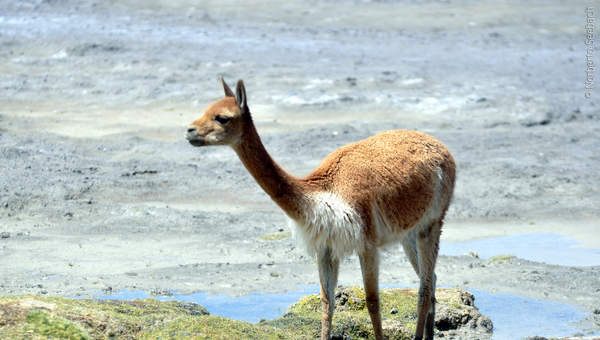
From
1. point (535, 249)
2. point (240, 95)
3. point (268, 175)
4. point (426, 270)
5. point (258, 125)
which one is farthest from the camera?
point (258, 125)

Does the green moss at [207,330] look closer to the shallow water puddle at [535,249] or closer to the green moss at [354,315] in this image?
the green moss at [354,315]

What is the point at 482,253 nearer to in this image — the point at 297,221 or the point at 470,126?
the point at 297,221

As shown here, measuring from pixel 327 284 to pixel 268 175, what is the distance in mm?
1045

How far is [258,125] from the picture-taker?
1800 centimetres

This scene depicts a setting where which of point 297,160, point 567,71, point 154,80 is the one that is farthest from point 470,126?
point 154,80

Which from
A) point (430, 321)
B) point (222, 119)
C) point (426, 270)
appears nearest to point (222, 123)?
point (222, 119)

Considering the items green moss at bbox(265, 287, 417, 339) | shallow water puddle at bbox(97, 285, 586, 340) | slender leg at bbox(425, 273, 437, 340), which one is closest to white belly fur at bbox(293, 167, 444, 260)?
green moss at bbox(265, 287, 417, 339)

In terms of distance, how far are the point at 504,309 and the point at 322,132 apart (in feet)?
28.1

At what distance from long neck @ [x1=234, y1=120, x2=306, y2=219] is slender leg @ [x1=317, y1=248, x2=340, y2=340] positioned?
486 millimetres

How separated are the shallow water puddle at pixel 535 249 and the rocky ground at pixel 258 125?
12.3 inches

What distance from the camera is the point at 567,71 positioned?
23.2 metres

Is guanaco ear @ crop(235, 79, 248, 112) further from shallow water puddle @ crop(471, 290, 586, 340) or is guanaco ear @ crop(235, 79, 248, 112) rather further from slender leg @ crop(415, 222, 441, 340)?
shallow water puddle @ crop(471, 290, 586, 340)

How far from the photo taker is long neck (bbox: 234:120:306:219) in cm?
594

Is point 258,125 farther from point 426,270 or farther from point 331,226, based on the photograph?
Answer: point 331,226
